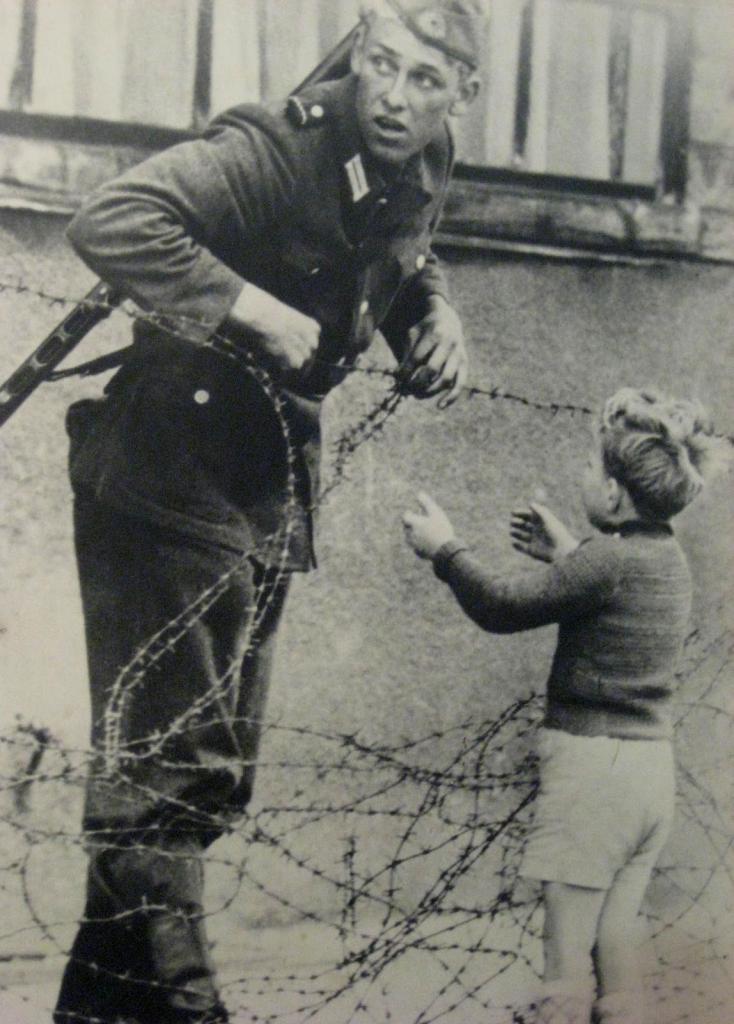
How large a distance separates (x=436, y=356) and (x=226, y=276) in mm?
499

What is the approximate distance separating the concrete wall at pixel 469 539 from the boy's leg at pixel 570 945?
0.30 m

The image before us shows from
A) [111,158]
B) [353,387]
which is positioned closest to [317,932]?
[353,387]

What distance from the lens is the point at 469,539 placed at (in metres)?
2.62

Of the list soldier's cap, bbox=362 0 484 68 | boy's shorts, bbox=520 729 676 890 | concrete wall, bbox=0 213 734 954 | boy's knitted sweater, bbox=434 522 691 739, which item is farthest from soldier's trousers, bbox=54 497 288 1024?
soldier's cap, bbox=362 0 484 68

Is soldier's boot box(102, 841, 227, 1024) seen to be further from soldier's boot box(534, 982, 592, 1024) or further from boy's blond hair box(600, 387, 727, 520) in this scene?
boy's blond hair box(600, 387, 727, 520)

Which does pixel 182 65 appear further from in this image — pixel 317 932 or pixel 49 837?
pixel 317 932

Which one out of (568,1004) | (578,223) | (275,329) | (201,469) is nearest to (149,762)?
(201,469)

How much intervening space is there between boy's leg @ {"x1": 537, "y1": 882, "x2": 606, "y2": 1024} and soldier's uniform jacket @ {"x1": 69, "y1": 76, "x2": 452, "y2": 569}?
2.73 ft

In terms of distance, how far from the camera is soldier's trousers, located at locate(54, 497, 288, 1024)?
225 cm

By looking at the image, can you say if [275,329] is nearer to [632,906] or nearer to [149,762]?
[149,762]

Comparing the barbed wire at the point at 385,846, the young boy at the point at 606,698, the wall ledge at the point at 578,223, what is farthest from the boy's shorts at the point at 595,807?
the wall ledge at the point at 578,223

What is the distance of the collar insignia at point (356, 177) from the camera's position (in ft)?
7.56

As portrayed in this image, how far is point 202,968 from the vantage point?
2.32 meters

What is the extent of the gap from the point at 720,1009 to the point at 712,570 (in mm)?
885
